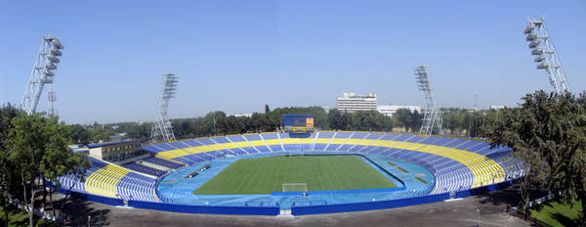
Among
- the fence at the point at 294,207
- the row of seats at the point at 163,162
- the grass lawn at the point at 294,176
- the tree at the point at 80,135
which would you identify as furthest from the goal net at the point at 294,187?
the tree at the point at 80,135

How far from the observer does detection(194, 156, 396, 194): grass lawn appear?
4068 cm

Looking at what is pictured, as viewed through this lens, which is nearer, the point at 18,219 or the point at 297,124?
the point at 18,219

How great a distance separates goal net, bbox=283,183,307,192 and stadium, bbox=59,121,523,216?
104 millimetres

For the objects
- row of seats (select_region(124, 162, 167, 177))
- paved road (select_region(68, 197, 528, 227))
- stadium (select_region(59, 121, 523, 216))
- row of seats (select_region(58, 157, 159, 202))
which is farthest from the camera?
row of seats (select_region(124, 162, 167, 177))

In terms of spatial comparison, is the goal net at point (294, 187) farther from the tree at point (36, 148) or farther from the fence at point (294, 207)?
the tree at point (36, 148)

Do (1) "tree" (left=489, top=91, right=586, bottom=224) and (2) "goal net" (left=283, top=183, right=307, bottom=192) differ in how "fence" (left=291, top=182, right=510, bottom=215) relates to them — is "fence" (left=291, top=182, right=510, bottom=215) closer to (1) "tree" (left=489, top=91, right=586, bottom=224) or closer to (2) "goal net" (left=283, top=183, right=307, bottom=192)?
(1) "tree" (left=489, top=91, right=586, bottom=224)

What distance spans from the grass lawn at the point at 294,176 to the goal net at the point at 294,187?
0.59 m

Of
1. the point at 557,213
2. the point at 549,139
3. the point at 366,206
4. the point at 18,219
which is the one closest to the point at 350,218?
the point at 366,206

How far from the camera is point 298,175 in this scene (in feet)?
157

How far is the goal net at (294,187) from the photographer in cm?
3922

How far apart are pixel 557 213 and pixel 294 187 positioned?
22474 millimetres

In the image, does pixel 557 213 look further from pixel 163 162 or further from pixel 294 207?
pixel 163 162

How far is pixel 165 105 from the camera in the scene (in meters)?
74.4

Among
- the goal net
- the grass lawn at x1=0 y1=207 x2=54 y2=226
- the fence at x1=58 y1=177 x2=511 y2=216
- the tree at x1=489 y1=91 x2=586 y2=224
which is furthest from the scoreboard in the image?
the grass lawn at x1=0 y1=207 x2=54 y2=226
